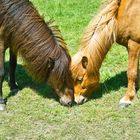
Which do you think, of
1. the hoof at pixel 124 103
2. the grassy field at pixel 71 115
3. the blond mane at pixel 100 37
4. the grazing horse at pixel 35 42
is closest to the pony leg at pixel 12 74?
the grassy field at pixel 71 115

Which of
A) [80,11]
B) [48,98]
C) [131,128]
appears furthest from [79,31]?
[131,128]

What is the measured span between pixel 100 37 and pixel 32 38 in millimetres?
922

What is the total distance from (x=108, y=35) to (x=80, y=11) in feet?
14.3

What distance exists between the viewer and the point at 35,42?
5.77 m

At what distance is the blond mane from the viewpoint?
587 centimetres

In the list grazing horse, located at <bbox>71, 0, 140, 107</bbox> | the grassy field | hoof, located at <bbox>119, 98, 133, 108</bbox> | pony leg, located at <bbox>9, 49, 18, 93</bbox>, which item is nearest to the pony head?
grazing horse, located at <bbox>71, 0, 140, 107</bbox>

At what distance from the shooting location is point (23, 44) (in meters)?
5.80

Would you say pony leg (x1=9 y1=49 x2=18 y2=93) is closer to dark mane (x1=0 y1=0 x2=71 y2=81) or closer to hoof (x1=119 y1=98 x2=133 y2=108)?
dark mane (x1=0 y1=0 x2=71 y2=81)

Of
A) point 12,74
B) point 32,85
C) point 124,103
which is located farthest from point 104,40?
point 12,74

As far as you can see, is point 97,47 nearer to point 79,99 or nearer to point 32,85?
point 79,99

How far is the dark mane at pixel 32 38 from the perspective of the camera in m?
5.72

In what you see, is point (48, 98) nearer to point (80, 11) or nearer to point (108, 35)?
point (108, 35)

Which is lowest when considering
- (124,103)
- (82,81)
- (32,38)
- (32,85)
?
(32,85)

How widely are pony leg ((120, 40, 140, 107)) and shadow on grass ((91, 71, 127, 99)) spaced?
0.41m
